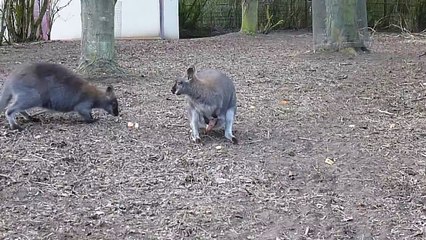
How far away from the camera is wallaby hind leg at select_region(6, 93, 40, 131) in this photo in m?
5.61

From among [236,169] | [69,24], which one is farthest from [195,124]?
[69,24]

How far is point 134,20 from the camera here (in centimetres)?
1587

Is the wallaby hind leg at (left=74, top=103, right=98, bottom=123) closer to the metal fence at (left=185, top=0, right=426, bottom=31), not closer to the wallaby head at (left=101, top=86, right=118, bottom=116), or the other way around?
the wallaby head at (left=101, top=86, right=118, bottom=116)

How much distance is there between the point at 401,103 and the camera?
6.91 m

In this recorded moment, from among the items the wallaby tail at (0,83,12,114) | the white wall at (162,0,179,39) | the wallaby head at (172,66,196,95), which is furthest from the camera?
the white wall at (162,0,179,39)

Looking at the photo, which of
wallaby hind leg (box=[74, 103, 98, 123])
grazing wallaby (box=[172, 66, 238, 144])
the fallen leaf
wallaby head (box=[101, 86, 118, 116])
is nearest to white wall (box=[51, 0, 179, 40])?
wallaby head (box=[101, 86, 118, 116])

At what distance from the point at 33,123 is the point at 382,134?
9.04 ft

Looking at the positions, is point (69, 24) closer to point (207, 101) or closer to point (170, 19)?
point (170, 19)

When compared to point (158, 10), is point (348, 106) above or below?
below

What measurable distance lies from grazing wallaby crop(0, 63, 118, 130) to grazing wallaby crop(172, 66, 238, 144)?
0.97m

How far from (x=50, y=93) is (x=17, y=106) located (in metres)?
0.29

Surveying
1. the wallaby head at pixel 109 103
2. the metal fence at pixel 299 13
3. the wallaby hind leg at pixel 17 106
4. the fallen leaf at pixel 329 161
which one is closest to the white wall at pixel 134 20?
the metal fence at pixel 299 13

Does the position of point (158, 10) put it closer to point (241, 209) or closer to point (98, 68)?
point (98, 68)

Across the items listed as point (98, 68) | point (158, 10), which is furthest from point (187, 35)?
point (98, 68)
